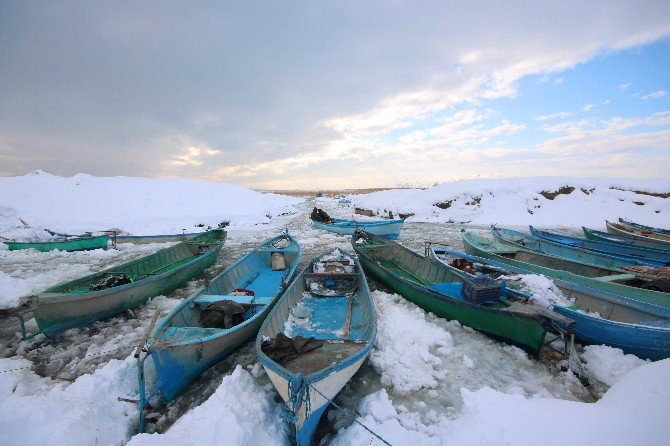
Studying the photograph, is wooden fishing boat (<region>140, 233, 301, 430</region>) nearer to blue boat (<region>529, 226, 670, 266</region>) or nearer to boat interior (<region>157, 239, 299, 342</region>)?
boat interior (<region>157, 239, 299, 342</region>)

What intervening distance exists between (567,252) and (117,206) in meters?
40.2

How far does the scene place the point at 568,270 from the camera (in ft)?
38.8

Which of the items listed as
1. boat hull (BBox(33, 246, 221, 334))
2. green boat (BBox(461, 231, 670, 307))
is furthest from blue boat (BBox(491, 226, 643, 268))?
boat hull (BBox(33, 246, 221, 334))

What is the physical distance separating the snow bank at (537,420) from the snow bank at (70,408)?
3899 millimetres

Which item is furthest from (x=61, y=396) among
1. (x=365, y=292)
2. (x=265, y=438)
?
(x=365, y=292)

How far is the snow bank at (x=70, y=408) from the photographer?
14.5ft

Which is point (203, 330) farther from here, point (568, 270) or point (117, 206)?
point (117, 206)

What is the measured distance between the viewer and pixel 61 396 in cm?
529

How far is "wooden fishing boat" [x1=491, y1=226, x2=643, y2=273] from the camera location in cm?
1204

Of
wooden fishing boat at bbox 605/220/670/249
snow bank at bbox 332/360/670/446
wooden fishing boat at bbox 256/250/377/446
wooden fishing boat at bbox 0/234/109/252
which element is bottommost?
wooden fishing boat at bbox 605/220/670/249

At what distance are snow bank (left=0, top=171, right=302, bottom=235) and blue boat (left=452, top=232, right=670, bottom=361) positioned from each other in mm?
26757

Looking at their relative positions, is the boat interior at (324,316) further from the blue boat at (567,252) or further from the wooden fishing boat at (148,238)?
the wooden fishing boat at (148,238)

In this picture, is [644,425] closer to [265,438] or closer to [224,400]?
[265,438]

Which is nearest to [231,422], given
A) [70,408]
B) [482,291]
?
[70,408]
